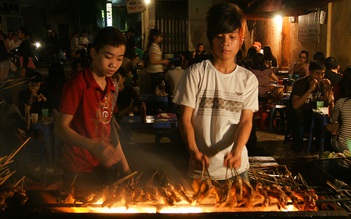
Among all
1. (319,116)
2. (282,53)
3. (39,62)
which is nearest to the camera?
(319,116)

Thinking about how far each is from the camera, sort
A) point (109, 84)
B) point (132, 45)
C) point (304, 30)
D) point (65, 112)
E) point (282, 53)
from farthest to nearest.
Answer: point (132, 45) < point (282, 53) < point (304, 30) < point (109, 84) < point (65, 112)

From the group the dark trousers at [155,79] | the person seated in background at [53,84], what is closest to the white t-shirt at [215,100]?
the person seated in background at [53,84]

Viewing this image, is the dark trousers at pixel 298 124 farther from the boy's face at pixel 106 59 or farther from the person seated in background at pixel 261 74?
the boy's face at pixel 106 59

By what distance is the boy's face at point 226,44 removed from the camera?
314cm

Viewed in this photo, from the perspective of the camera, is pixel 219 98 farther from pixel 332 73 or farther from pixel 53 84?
pixel 332 73

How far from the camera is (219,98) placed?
3.16 metres

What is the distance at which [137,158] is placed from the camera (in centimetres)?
859

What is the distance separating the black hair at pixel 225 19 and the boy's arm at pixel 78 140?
50.8 inches

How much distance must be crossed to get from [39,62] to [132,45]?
42.5 ft

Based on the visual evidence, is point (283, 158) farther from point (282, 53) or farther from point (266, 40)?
point (266, 40)

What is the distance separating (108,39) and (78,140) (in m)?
0.88

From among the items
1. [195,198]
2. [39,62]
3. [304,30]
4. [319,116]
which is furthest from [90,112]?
[39,62]

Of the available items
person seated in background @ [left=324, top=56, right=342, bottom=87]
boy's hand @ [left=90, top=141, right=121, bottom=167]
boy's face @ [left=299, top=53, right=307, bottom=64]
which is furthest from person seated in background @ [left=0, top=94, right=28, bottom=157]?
boy's face @ [left=299, top=53, right=307, bottom=64]

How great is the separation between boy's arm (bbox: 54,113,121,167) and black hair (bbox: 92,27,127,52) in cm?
65
